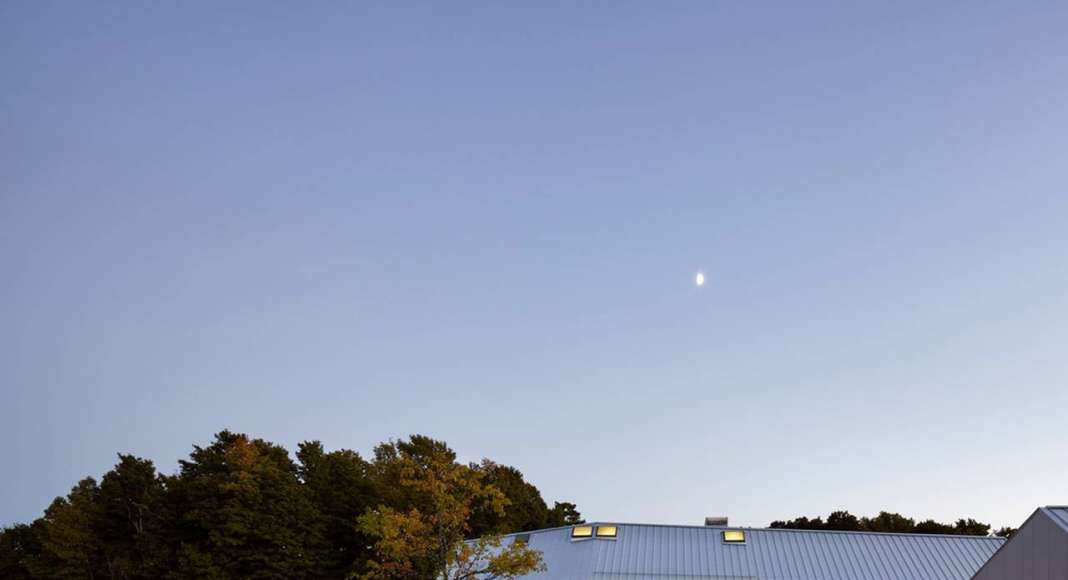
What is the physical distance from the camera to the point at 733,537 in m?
59.8

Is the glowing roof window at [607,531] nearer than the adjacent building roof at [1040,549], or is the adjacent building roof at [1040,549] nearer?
the adjacent building roof at [1040,549]

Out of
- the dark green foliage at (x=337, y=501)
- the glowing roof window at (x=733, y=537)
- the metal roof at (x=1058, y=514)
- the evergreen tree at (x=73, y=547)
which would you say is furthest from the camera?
the evergreen tree at (x=73, y=547)

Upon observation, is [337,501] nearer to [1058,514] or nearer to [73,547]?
[73,547]

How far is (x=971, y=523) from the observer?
95.3 metres

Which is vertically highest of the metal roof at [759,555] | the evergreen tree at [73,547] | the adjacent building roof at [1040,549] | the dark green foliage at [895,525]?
the dark green foliage at [895,525]

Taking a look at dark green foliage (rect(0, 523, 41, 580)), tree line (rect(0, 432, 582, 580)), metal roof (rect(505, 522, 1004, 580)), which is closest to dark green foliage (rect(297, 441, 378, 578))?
tree line (rect(0, 432, 582, 580))

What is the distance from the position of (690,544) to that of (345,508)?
97.4ft

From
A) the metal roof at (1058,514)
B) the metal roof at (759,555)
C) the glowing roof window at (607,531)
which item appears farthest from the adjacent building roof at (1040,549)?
the glowing roof window at (607,531)

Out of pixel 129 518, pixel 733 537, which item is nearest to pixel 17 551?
pixel 129 518

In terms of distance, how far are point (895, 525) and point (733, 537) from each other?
4382cm

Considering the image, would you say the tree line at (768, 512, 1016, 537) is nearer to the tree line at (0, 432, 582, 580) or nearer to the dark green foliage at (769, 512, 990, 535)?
the dark green foliage at (769, 512, 990, 535)

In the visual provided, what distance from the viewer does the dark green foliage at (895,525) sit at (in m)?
94.4

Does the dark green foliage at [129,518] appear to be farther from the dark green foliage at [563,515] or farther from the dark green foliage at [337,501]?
the dark green foliage at [563,515]

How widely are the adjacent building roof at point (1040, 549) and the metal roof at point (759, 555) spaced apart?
40716 mm
